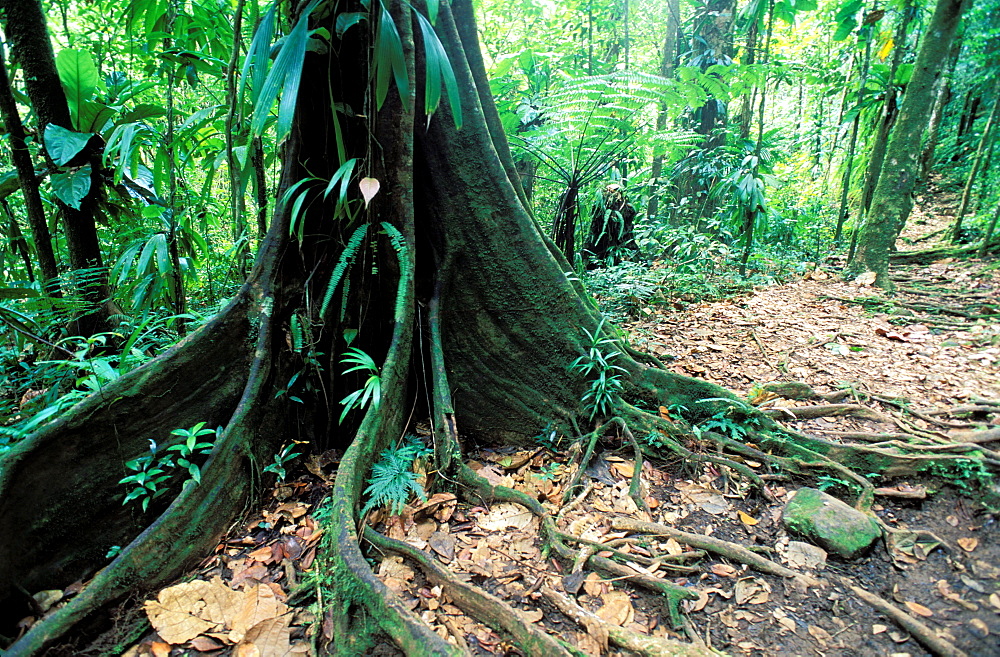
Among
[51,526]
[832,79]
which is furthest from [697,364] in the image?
[832,79]

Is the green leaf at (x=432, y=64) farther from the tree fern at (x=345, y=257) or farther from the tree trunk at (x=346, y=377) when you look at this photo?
the tree fern at (x=345, y=257)

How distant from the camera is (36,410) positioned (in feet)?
9.91

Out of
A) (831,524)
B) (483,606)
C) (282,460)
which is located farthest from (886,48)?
(282,460)

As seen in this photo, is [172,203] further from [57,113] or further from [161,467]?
[161,467]

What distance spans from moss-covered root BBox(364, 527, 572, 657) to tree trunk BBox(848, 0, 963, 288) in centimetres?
638

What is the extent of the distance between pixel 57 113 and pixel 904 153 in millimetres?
8402

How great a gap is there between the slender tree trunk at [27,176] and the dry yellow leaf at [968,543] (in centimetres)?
521

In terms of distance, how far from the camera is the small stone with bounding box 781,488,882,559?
217 cm

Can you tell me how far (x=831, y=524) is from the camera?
224cm

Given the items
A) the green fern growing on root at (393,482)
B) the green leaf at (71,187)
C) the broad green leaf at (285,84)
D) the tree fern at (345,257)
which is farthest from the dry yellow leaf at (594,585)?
the green leaf at (71,187)

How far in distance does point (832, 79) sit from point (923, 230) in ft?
22.0

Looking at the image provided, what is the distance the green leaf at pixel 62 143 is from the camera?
316cm

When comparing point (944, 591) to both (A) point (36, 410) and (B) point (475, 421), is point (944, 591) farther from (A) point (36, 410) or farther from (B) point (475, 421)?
(A) point (36, 410)

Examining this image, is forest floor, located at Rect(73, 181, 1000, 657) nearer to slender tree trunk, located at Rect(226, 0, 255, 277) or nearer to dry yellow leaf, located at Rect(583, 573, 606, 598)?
dry yellow leaf, located at Rect(583, 573, 606, 598)
